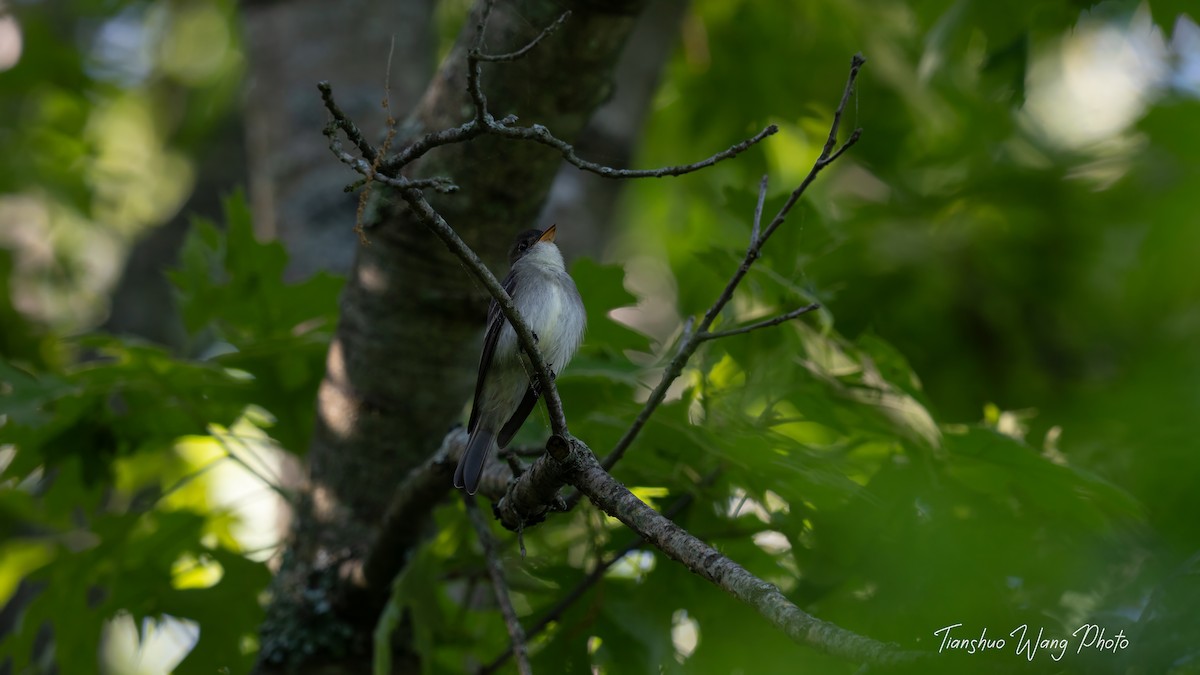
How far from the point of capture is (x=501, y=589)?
2531 mm

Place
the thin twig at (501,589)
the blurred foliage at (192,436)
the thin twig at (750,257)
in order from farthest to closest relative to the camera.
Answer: the blurred foliage at (192,436), the thin twig at (501,589), the thin twig at (750,257)

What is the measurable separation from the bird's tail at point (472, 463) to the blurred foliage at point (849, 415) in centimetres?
29

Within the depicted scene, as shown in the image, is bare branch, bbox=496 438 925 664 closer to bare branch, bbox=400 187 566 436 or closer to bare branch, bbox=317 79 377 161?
bare branch, bbox=400 187 566 436

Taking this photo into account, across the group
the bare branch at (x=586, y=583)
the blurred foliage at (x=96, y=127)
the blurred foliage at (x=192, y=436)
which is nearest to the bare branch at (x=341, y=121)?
the bare branch at (x=586, y=583)

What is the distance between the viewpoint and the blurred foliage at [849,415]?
2461 mm

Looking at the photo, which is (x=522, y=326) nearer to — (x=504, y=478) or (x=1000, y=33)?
(x=504, y=478)

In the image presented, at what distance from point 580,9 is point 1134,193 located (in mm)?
3246

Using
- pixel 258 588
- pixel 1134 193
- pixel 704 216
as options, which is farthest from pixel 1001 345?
pixel 258 588

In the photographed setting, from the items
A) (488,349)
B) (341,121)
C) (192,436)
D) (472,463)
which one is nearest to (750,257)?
(341,121)

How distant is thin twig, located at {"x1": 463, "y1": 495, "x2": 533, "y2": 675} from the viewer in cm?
229

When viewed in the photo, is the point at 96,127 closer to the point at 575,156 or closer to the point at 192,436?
the point at 192,436

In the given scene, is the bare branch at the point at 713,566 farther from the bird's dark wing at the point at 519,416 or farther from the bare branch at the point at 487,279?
the bird's dark wing at the point at 519,416

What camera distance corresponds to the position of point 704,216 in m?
6.70

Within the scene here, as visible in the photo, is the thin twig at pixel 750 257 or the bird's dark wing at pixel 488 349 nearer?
the thin twig at pixel 750 257
